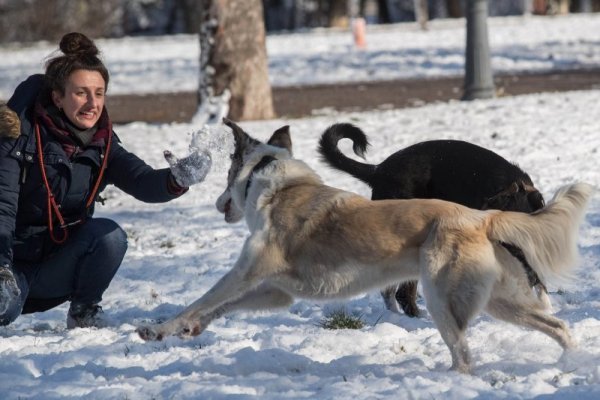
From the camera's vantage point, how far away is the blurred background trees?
3716 cm

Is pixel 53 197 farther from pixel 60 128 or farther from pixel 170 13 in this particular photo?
pixel 170 13

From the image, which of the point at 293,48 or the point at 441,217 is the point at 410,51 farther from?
the point at 441,217

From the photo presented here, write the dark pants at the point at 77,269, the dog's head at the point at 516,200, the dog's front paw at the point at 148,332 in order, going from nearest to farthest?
the dog's front paw at the point at 148,332 < the dark pants at the point at 77,269 < the dog's head at the point at 516,200

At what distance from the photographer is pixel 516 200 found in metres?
5.43

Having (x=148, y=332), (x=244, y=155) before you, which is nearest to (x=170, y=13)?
(x=244, y=155)

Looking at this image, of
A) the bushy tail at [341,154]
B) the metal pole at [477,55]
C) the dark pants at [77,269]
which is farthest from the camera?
the metal pole at [477,55]

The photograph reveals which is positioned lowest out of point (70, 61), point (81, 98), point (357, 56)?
point (357, 56)

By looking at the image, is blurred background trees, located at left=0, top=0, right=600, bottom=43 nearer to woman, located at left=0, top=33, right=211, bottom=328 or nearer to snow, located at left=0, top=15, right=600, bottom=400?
snow, located at left=0, top=15, right=600, bottom=400

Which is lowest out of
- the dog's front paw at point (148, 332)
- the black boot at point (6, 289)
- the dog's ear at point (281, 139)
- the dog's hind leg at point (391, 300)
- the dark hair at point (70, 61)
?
the dog's hind leg at point (391, 300)

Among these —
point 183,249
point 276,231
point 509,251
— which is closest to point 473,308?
point 509,251

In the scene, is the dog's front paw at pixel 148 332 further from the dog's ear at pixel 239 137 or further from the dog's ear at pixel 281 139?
the dog's ear at pixel 281 139

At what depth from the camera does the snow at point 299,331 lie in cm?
414

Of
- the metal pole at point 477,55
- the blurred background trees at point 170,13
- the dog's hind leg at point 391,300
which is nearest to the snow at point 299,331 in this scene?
the dog's hind leg at point 391,300

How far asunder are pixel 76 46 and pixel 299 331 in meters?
1.81
